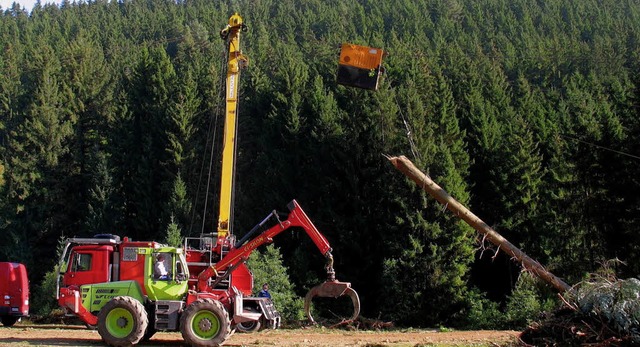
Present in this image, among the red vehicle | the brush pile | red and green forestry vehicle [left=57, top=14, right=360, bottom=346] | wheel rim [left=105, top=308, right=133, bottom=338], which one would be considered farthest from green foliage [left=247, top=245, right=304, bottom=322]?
the brush pile

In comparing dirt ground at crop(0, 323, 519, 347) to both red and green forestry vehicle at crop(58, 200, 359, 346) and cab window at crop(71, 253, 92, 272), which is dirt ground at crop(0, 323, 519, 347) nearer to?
red and green forestry vehicle at crop(58, 200, 359, 346)

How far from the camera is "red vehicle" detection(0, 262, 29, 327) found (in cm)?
2512

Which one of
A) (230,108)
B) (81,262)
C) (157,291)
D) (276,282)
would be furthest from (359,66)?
(276,282)

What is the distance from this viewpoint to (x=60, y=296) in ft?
62.2

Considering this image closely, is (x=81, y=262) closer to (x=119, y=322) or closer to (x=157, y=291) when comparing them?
(x=157, y=291)

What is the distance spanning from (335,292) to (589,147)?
22.2 metres

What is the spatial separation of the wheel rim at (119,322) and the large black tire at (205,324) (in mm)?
1290

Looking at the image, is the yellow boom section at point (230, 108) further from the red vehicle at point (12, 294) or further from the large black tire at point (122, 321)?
the red vehicle at point (12, 294)

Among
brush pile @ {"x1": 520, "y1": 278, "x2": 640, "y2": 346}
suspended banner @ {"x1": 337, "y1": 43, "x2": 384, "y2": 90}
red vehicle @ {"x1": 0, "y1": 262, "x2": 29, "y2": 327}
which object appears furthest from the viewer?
red vehicle @ {"x1": 0, "y1": 262, "x2": 29, "y2": 327}

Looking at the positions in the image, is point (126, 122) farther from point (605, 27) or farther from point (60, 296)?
point (605, 27)

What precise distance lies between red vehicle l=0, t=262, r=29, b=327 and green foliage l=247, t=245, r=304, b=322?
38.4ft

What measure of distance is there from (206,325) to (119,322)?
6.98ft

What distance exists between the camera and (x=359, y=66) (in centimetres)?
1880

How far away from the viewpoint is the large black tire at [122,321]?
17.6 meters
